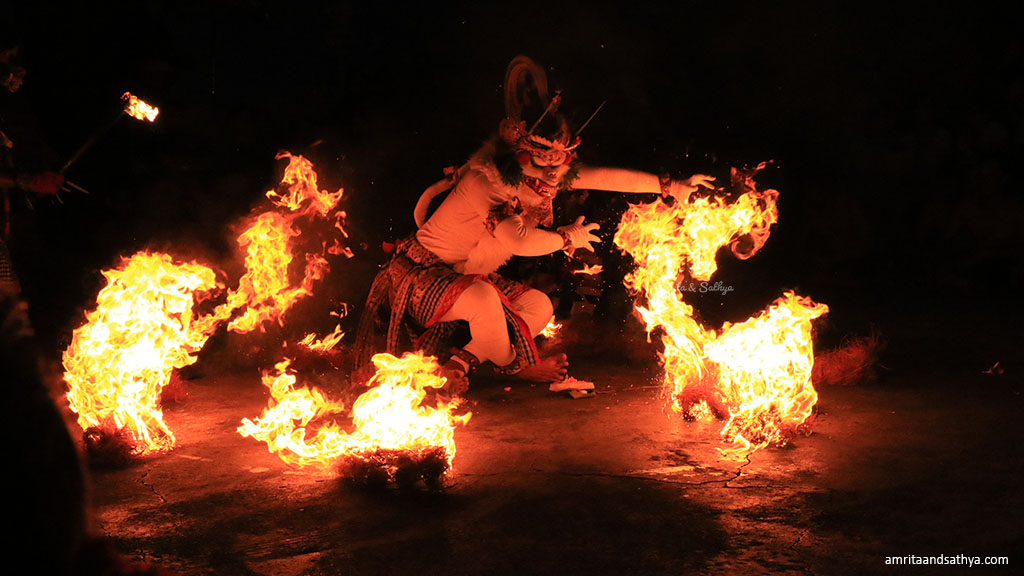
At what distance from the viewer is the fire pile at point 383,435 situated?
4.45 meters

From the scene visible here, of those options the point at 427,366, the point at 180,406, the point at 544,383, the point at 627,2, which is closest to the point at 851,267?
the point at 627,2

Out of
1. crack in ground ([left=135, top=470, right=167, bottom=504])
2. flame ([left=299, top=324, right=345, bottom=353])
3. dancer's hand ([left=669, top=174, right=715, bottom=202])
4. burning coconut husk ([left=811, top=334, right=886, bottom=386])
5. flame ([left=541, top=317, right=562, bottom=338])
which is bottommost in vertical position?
crack in ground ([left=135, top=470, right=167, bottom=504])

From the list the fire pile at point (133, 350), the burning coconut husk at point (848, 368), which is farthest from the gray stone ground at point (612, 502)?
the burning coconut husk at point (848, 368)

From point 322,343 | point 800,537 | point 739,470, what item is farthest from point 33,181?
point 800,537

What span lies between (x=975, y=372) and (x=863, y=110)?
5.68 m

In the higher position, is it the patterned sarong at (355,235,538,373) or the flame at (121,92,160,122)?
the flame at (121,92,160,122)

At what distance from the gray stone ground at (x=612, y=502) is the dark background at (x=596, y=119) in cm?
388

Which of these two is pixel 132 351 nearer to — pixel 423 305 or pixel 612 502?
pixel 423 305

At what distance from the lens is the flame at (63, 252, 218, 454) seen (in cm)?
514

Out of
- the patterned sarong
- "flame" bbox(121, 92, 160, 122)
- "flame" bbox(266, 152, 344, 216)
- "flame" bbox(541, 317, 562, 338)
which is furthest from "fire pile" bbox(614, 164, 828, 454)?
"flame" bbox(121, 92, 160, 122)

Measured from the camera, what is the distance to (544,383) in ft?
22.8

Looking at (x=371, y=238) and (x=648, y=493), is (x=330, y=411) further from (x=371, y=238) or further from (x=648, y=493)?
(x=371, y=238)

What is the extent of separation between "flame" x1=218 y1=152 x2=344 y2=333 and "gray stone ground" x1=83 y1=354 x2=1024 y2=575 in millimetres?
1581

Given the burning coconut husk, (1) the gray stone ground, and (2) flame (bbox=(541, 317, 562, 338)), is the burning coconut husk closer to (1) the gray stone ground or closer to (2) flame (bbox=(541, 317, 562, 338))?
(1) the gray stone ground
